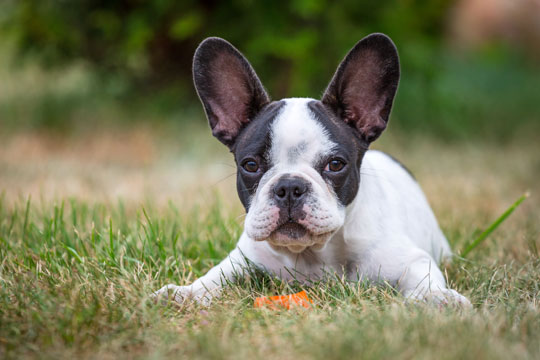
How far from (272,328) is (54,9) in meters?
6.26

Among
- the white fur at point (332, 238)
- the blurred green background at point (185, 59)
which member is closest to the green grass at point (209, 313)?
the white fur at point (332, 238)

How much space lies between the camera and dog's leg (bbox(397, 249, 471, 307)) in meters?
2.72

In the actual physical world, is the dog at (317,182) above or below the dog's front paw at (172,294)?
above

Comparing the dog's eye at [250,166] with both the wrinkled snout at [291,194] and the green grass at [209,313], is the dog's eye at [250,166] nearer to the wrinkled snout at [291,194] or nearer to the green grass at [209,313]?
the wrinkled snout at [291,194]

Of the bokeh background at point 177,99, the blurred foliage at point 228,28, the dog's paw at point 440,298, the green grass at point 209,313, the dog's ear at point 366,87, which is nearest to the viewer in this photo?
the green grass at point 209,313

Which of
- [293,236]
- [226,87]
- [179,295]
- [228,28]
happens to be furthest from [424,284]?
[228,28]

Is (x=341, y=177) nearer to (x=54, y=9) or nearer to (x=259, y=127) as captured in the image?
(x=259, y=127)

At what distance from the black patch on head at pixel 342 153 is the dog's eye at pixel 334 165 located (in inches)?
0.7

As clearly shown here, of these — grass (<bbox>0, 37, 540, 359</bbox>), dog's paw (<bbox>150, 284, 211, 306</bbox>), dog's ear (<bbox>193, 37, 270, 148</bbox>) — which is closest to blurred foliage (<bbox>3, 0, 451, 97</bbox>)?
grass (<bbox>0, 37, 540, 359</bbox>)

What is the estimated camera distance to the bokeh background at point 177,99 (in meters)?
6.40

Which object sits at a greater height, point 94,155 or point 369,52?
point 369,52

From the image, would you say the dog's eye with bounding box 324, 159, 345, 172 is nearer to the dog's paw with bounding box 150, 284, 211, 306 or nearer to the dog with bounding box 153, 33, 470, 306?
the dog with bounding box 153, 33, 470, 306

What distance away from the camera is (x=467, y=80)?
492 inches

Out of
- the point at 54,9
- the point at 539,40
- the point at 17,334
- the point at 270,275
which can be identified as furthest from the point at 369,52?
the point at 539,40
